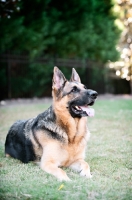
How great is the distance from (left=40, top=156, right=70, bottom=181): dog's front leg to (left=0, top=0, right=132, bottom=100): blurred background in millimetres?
7473

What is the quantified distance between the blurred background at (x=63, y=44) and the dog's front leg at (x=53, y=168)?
7.47 metres

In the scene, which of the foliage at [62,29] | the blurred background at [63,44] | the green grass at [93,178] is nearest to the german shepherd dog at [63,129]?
the green grass at [93,178]

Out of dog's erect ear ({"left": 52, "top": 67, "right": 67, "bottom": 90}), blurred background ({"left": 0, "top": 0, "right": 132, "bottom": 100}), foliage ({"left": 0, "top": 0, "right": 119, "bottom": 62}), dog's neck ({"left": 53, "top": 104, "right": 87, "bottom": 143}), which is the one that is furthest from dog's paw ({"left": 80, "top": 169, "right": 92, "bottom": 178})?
foliage ({"left": 0, "top": 0, "right": 119, "bottom": 62})

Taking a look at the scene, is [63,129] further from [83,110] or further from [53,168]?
[53,168]

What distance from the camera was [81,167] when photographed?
4801mm

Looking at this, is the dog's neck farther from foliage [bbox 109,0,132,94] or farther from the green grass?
foliage [bbox 109,0,132,94]

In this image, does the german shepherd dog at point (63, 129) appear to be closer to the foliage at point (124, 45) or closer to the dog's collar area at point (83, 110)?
the dog's collar area at point (83, 110)

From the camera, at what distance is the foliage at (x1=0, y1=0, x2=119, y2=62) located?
52.3ft

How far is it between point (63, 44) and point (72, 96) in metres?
14.1

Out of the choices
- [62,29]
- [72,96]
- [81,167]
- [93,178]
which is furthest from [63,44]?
[93,178]

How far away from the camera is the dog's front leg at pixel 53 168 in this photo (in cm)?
433

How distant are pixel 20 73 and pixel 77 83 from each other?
1189cm

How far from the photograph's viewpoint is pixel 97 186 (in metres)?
3.92

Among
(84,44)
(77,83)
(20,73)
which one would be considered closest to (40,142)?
(77,83)
